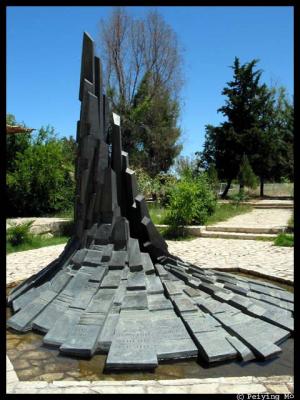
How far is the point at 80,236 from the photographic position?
5.05 metres

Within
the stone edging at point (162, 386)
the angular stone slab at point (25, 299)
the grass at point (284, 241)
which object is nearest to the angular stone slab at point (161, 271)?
the angular stone slab at point (25, 299)

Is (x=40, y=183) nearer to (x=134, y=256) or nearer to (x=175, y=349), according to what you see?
(x=134, y=256)

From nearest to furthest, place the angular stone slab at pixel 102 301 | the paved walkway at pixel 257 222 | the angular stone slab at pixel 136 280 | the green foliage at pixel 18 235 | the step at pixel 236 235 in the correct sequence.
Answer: the angular stone slab at pixel 102 301 → the angular stone slab at pixel 136 280 → the green foliage at pixel 18 235 → the step at pixel 236 235 → the paved walkway at pixel 257 222

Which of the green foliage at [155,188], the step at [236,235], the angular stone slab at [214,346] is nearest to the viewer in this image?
the angular stone slab at [214,346]

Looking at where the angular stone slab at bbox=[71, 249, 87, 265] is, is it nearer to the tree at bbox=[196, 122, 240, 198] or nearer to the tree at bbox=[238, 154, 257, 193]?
the tree at bbox=[238, 154, 257, 193]

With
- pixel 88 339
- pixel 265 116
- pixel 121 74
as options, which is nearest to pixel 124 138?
pixel 121 74

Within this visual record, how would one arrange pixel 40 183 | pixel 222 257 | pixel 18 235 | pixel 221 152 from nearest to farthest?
1. pixel 222 257
2. pixel 18 235
3. pixel 40 183
4. pixel 221 152

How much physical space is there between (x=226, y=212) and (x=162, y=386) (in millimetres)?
15636

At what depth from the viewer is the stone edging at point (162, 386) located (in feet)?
9.60

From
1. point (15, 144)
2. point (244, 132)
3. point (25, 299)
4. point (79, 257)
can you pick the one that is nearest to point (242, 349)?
point (79, 257)

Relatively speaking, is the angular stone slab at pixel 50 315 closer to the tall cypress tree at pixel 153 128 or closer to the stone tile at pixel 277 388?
the stone tile at pixel 277 388

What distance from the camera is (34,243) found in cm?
1099

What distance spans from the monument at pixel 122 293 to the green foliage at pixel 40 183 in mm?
11268
